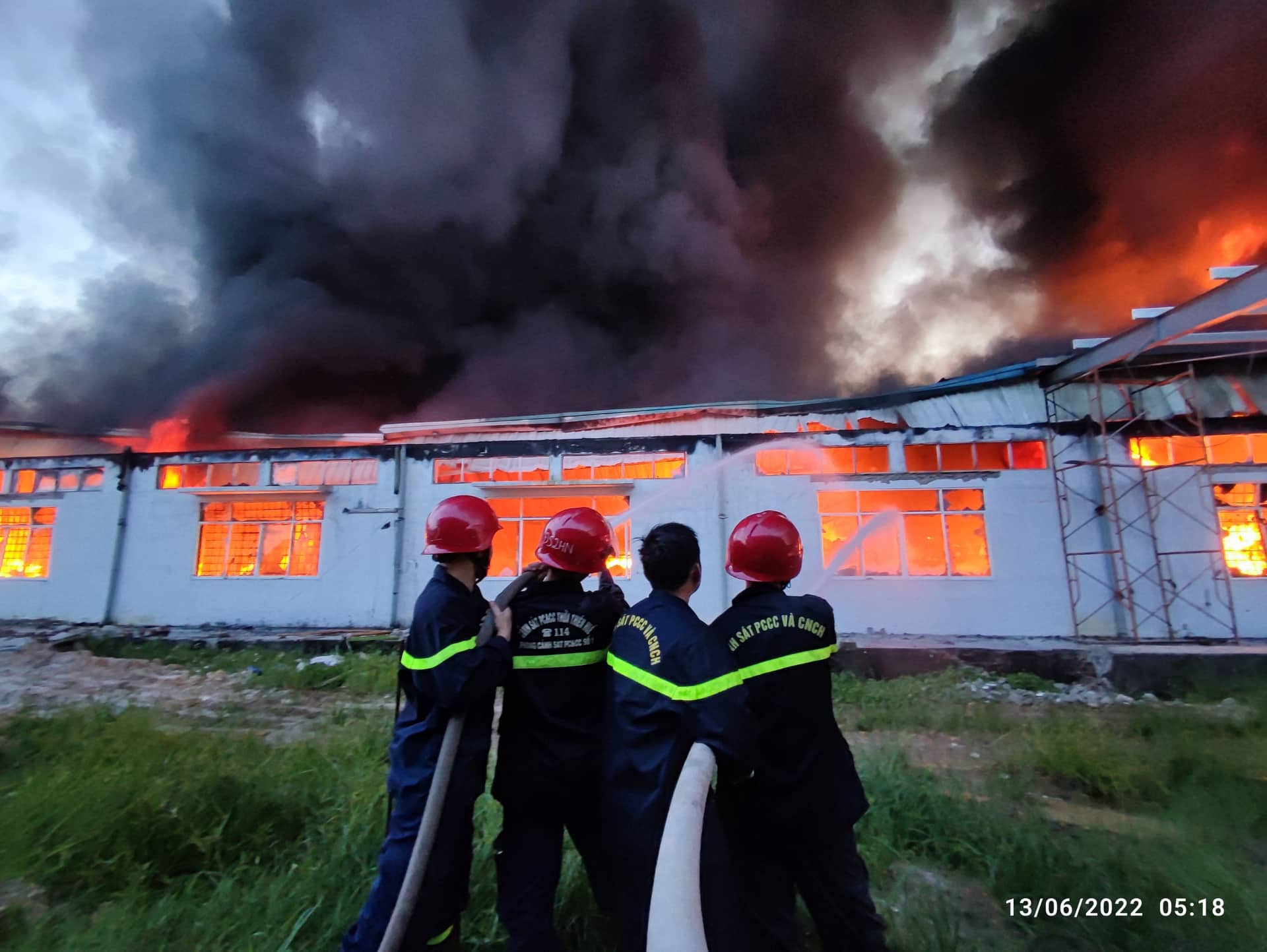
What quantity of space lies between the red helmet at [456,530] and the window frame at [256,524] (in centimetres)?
1172

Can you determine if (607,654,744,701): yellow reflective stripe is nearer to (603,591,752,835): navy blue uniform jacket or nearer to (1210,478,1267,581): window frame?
(603,591,752,835): navy blue uniform jacket

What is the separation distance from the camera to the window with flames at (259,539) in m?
12.9

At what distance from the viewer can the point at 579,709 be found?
7.20 feet

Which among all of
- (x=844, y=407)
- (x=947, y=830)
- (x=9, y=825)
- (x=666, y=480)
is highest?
(x=844, y=407)

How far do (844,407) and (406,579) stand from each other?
11.1 meters

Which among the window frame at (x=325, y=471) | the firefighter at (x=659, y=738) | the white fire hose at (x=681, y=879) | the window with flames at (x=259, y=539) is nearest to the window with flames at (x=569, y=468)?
the window frame at (x=325, y=471)

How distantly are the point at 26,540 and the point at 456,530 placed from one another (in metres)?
17.5

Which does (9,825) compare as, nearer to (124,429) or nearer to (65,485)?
(65,485)

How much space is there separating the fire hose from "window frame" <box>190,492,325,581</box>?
39.4 ft

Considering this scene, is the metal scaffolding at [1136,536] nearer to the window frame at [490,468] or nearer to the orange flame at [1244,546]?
the orange flame at [1244,546]

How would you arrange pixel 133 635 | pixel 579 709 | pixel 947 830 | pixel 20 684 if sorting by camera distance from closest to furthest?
1. pixel 579 709
2. pixel 947 830
3. pixel 20 684
4. pixel 133 635

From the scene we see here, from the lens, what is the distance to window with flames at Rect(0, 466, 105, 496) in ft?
45.0

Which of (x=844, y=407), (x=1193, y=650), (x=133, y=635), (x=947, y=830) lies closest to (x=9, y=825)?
(x=947, y=830)

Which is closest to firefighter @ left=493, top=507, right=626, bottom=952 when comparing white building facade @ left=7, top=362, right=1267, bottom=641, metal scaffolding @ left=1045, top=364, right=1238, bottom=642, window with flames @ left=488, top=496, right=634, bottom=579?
white building facade @ left=7, top=362, right=1267, bottom=641
